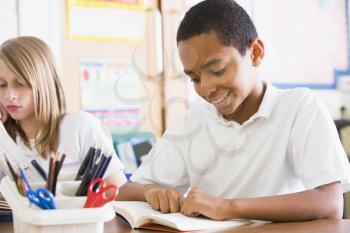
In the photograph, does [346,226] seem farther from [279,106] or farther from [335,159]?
[279,106]

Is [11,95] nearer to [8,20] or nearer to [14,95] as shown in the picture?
[14,95]

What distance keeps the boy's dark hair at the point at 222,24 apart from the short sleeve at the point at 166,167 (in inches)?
10.6

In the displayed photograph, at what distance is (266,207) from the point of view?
0.80 meters

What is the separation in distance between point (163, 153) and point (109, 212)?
609mm

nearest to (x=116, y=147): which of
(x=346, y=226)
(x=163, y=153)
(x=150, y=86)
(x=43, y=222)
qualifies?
(x=150, y=86)

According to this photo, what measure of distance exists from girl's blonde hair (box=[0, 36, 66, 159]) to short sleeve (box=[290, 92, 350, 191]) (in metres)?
0.58

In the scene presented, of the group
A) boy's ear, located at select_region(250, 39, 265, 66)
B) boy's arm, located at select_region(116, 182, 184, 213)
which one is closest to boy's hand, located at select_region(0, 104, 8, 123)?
boy's arm, located at select_region(116, 182, 184, 213)

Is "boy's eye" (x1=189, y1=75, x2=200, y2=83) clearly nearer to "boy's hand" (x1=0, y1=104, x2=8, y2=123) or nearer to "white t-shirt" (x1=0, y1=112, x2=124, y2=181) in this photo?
"white t-shirt" (x1=0, y1=112, x2=124, y2=181)

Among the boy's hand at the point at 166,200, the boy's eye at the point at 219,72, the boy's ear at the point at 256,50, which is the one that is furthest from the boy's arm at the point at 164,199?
the boy's ear at the point at 256,50

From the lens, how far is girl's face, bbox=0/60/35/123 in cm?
122

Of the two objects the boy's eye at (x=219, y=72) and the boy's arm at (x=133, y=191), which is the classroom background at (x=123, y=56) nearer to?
the boy's arm at (x=133, y=191)

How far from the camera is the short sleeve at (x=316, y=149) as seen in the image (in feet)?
2.94

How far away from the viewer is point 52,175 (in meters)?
0.57

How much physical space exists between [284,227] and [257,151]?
311 mm
